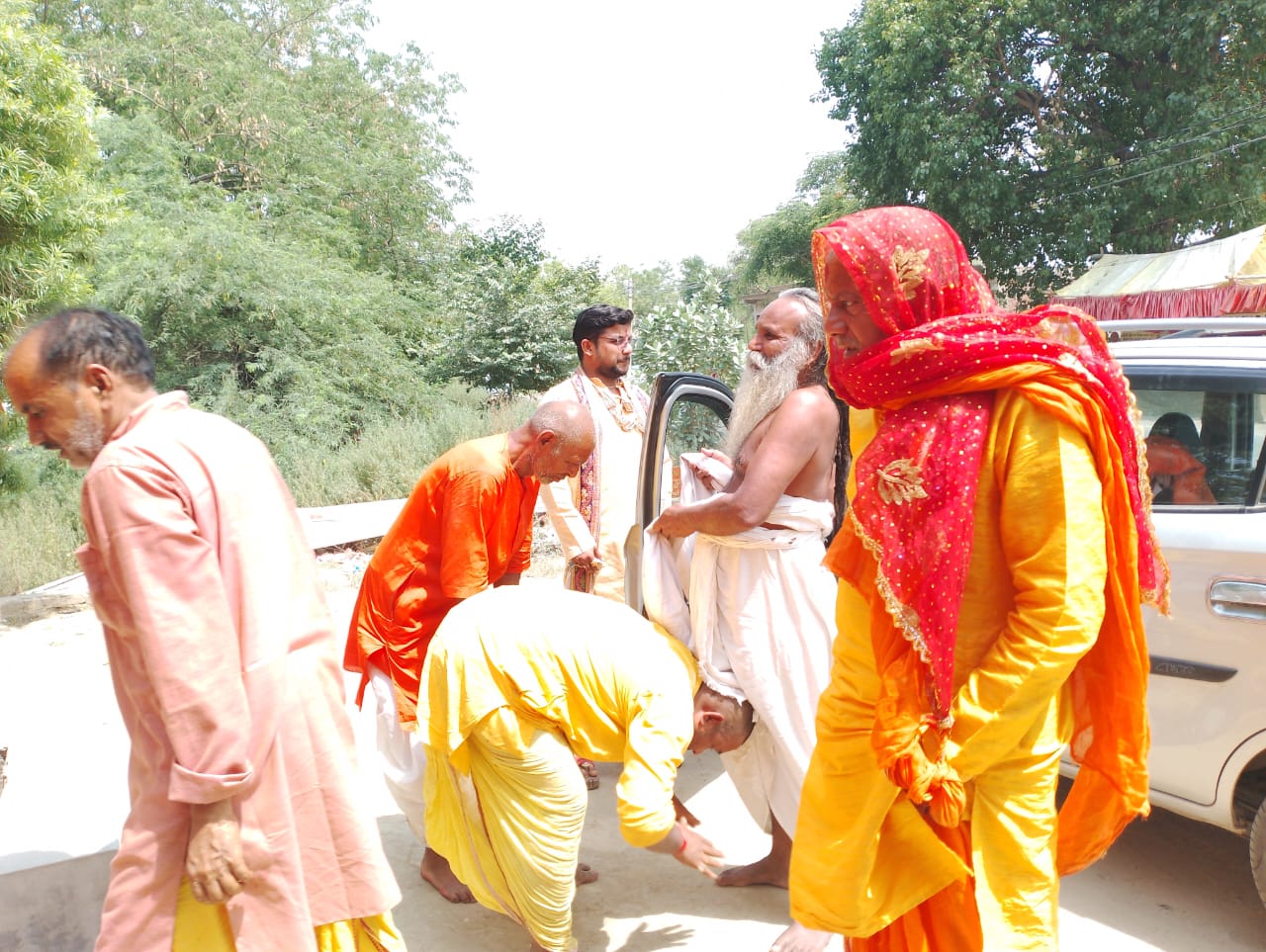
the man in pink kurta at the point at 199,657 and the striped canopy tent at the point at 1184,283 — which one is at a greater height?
the striped canopy tent at the point at 1184,283

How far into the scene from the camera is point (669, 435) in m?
4.07

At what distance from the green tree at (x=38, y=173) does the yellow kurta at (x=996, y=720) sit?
614 centimetres

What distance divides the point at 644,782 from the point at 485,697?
50 cm

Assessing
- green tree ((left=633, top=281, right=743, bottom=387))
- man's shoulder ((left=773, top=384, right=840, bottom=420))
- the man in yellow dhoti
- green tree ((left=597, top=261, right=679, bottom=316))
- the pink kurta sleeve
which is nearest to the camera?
the pink kurta sleeve

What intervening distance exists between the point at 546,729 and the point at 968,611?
1440mm

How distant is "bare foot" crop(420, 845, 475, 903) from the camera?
350 centimetres

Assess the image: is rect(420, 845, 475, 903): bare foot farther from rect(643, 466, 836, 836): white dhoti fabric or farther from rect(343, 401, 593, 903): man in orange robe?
rect(643, 466, 836, 836): white dhoti fabric

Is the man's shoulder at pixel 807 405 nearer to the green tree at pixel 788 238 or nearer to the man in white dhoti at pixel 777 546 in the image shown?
the man in white dhoti at pixel 777 546

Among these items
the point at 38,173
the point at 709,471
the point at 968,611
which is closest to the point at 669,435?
the point at 709,471

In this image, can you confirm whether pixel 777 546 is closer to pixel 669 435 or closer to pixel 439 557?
pixel 669 435

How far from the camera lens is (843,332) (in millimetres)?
1995

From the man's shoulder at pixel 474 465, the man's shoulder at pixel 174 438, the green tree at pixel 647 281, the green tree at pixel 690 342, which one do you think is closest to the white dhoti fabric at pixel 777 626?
the man's shoulder at pixel 474 465

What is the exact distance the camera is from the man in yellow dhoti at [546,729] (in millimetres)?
2771

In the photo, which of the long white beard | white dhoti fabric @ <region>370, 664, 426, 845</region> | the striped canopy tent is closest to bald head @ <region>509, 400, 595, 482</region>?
the long white beard
